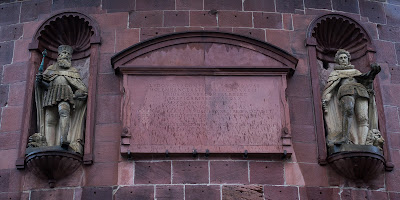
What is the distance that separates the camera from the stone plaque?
1225 cm

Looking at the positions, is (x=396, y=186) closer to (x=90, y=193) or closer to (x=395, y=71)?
(x=395, y=71)

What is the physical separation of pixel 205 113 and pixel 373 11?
4794mm

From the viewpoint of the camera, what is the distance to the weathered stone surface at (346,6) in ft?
47.6

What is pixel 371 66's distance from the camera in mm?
12930

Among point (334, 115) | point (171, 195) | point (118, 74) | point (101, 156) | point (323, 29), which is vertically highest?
point (323, 29)

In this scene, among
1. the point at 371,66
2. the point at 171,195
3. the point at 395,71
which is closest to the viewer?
the point at 171,195

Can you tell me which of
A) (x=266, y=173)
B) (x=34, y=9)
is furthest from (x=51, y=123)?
(x=266, y=173)

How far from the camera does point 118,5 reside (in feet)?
46.3

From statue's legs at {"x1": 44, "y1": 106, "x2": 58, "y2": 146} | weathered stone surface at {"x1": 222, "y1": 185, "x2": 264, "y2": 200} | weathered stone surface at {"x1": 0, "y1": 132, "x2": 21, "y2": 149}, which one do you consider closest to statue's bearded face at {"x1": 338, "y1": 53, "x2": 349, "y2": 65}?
weathered stone surface at {"x1": 222, "y1": 185, "x2": 264, "y2": 200}

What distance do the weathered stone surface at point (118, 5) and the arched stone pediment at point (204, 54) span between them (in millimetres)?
1282

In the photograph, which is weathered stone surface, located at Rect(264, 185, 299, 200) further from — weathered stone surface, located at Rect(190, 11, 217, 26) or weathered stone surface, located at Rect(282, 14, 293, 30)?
weathered stone surface, located at Rect(190, 11, 217, 26)

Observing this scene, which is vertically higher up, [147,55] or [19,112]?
[147,55]

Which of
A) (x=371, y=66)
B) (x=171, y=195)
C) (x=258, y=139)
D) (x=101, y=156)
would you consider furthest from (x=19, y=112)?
(x=371, y=66)

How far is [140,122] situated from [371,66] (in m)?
4.49
